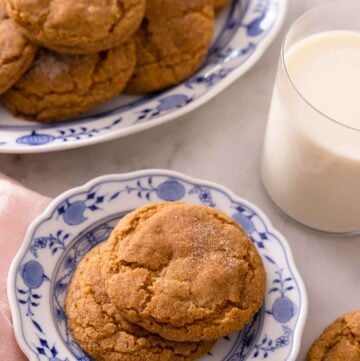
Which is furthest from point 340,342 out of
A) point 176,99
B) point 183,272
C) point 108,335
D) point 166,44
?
point 166,44

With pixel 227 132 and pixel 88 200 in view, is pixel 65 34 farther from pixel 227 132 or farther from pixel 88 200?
pixel 227 132

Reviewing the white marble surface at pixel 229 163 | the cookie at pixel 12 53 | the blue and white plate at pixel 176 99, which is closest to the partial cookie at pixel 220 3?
the blue and white plate at pixel 176 99

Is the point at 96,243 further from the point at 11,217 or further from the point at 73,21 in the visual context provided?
the point at 73,21

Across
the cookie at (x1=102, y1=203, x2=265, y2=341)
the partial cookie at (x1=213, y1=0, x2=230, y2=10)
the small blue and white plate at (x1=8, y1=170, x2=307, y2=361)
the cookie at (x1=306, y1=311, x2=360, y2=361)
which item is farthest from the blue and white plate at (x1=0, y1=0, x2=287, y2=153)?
the cookie at (x1=306, y1=311, x2=360, y2=361)

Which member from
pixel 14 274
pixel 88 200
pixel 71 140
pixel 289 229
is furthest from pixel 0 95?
pixel 289 229

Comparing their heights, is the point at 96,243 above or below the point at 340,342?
above

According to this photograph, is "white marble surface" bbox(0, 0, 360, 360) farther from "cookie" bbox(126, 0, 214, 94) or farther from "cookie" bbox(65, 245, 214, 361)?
"cookie" bbox(65, 245, 214, 361)
